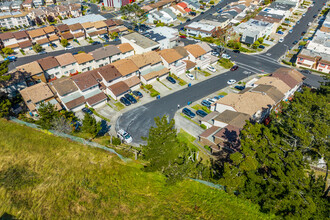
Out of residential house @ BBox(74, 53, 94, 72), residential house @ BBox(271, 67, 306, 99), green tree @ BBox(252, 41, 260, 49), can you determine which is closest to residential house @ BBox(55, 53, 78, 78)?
residential house @ BBox(74, 53, 94, 72)

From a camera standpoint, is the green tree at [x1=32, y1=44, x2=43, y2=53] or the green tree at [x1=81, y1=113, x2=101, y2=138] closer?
the green tree at [x1=81, y1=113, x2=101, y2=138]

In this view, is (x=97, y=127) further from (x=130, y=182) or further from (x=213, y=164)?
(x=213, y=164)

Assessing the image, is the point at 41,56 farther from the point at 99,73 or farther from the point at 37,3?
the point at 37,3

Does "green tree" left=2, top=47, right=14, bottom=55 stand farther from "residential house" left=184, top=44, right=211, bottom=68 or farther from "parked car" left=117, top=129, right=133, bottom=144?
"residential house" left=184, top=44, right=211, bottom=68

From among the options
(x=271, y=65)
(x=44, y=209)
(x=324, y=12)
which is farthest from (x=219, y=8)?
(x=44, y=209)

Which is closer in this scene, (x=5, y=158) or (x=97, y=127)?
(x=5, y=158)

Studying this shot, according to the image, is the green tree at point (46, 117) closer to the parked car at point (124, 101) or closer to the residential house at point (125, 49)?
the parked car at point (124, 101)

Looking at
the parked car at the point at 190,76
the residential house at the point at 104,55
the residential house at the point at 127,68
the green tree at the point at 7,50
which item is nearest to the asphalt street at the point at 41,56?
the green tree at the point at 7,50
